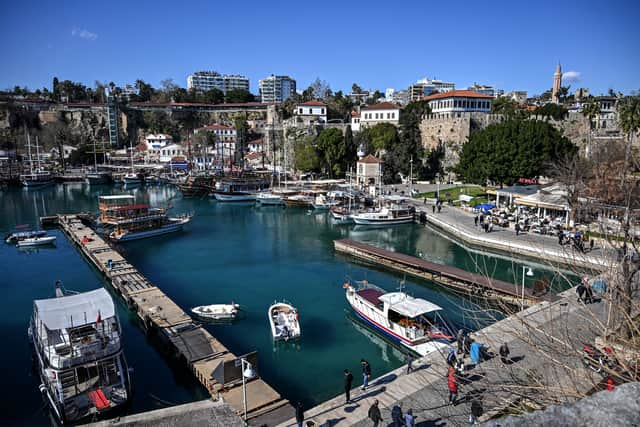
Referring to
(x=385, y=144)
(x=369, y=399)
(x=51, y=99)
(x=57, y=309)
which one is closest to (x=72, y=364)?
(x=57, y=309)

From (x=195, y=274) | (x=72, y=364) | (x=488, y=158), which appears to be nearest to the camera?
(x=72, y=364)

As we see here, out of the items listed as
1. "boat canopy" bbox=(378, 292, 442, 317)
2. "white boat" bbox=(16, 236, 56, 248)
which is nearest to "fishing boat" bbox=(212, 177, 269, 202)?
"white boat" bbox=(16, 236, 56, 248)

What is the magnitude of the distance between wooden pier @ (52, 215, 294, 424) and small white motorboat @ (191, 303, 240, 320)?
84 centimetres

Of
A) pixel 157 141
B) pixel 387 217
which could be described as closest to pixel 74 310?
pixel 387 217

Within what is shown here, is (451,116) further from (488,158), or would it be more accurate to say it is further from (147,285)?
(147,285)

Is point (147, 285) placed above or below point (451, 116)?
below

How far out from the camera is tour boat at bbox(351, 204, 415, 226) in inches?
1460

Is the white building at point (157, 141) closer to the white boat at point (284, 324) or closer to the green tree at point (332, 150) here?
the green tree at point (332, 150)

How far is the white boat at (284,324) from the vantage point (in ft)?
55.6

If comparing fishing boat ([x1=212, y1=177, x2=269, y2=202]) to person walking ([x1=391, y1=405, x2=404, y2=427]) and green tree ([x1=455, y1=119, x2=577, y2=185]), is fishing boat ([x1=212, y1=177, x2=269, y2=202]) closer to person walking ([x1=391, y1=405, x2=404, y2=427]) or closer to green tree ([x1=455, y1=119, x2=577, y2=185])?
green tree ([x1=455, y1=119, x2=577, y2=185])

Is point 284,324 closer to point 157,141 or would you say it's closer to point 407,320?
point 407,320

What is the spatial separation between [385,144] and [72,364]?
5043 centimetres

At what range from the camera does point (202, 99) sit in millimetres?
106000

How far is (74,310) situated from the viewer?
13922mm
